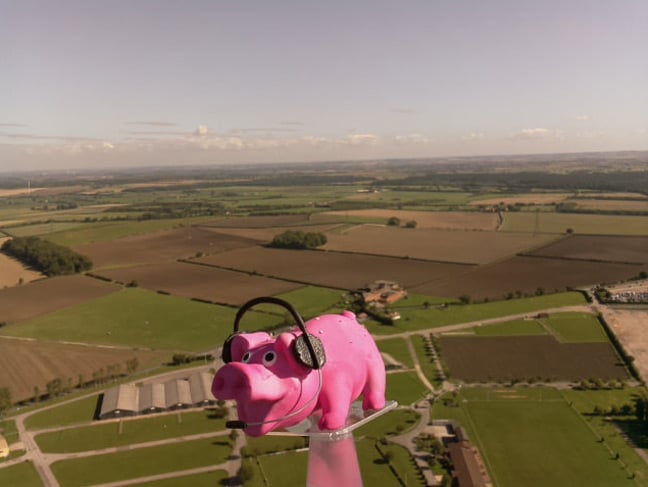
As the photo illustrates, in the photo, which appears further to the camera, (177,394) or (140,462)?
(177,394)

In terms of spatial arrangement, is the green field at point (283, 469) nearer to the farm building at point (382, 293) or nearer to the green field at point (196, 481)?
the green field at point (196, 481)

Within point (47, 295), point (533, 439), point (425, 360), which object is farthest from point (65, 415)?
point (47, 295)

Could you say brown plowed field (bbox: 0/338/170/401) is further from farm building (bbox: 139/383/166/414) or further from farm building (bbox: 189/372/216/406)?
farm building (bbox: 189/372/216/406)

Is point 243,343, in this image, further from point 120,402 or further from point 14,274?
point 14,274

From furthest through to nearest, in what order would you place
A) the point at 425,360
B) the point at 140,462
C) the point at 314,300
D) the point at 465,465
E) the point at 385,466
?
the point at 314,300 → the point at 425,360 → the point at 140,462 → the point at 385,466 → the point at 465,465

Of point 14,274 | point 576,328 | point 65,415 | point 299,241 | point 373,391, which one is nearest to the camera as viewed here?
point 373,391

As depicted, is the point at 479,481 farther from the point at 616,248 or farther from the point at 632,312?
the point at 616,248
